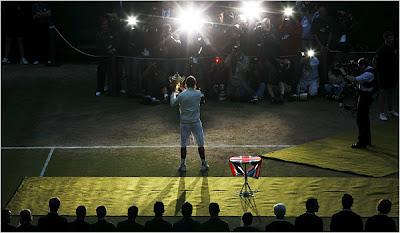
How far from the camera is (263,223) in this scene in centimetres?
1105

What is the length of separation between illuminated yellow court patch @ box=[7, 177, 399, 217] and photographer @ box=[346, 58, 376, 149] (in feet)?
6.81

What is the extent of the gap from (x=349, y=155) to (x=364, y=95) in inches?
50.8

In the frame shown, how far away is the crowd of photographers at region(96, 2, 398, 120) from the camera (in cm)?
1953

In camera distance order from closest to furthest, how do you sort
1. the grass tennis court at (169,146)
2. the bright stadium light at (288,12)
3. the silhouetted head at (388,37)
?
the grass tennis court at (169,146) → the silhouetted head at (388,37) → the bright stadium light at (288,12)

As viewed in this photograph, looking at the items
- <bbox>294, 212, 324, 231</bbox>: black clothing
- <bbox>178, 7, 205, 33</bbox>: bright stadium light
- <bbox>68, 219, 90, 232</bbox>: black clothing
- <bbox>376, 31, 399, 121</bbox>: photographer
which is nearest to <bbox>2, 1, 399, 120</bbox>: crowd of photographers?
<bbox>178, 7, 205, 33</bbox>: bright stadium light

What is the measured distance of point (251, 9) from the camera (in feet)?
70.6

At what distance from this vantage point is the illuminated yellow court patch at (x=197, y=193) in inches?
458

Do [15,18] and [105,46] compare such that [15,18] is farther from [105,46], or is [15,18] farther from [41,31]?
[105,46]

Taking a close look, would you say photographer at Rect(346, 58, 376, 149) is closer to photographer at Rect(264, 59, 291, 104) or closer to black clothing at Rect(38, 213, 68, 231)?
photographer at Rect(264, 59, 291, 104)

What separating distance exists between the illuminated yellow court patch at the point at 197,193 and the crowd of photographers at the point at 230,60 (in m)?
6.56

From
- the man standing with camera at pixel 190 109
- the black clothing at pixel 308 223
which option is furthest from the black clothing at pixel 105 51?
the black clothing at pixel 308 223

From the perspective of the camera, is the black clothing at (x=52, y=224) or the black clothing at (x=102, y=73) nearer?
the black clothing at (x=52, y=224)

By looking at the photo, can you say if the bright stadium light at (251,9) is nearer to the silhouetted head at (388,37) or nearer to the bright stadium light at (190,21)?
the bright stadium light at (190,21)

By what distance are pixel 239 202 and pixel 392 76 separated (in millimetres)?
7469
